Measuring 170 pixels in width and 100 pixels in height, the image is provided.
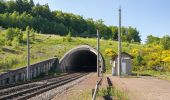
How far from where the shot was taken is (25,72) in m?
50.8

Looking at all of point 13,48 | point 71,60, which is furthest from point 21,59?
point 71,60

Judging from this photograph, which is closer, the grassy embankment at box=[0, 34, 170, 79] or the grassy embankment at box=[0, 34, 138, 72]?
the grassy embankment at box=[0, 34, 170, 79]

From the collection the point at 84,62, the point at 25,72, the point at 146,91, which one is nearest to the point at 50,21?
the point at 84,62

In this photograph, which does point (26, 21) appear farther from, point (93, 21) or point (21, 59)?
point (21, 59)

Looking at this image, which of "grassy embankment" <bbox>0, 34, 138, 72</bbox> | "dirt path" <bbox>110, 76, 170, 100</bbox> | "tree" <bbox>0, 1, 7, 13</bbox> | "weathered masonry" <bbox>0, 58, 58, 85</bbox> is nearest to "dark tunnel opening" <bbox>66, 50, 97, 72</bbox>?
"grassy embankment" <bbox>0, 34, 138, 72</bbox>

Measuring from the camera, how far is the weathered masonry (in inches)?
1677

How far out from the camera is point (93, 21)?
585 ft

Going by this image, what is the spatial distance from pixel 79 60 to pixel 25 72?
35.4 metres

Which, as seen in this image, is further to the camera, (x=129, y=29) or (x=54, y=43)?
(x=129, y=29)

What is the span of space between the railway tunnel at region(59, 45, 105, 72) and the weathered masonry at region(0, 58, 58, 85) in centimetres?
236

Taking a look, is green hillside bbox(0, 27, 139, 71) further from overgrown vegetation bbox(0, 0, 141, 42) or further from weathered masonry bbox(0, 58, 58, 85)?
Answer: overgrown vegetation bbox(0, 0, 141, 42)

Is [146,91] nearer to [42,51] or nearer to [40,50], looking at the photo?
[42,51]

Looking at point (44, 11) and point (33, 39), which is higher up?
point (44, 11)

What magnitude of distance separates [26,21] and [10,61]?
248ft
